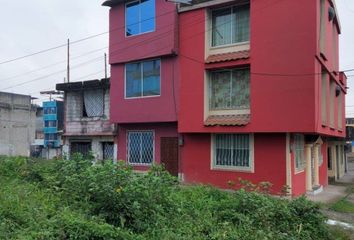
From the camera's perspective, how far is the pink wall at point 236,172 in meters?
16.5

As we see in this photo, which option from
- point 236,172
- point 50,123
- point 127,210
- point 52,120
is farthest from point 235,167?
point 50,123

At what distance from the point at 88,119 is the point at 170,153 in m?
6.12

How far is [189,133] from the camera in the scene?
19078mm

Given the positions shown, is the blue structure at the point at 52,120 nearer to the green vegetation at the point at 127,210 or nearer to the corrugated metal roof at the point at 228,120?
the corrugated metal roof at the point at 228,120

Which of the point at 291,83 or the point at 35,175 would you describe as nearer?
the point at 35,175

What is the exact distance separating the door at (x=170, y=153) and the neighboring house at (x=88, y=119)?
3280 mm

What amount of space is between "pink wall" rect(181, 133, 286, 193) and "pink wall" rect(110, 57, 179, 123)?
1651 millimetres

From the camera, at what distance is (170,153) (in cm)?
1988

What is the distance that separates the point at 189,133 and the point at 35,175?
409 inches

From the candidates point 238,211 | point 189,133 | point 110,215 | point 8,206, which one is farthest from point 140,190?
point 189,133

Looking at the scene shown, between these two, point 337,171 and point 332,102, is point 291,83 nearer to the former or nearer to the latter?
point 332,102

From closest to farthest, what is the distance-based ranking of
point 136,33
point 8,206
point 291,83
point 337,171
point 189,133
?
point 8,206 < point 291,83 < point 189,133 < point 136,33 < point 337,171

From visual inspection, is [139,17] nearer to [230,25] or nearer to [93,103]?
[230,25]

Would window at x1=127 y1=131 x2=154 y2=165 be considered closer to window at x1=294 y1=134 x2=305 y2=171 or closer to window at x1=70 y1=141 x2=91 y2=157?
window at x1=70 y1=141 x2=91 y2=157
